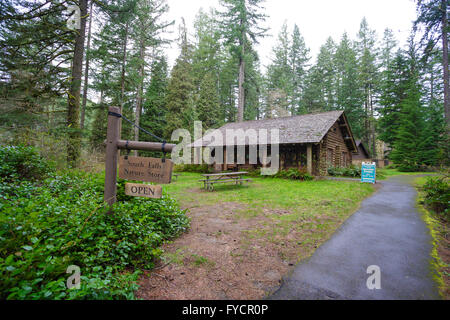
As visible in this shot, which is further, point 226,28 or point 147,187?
point 226,28

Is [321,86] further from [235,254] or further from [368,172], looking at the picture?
[235,254]

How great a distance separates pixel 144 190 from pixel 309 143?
12721 millimetres

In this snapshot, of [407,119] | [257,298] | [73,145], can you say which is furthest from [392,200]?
[407,119]

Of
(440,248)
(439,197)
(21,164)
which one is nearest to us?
(440,248)

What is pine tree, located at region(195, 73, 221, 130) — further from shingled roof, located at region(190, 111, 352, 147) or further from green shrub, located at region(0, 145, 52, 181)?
green shrub, located at region(0, 145, 52, 181)

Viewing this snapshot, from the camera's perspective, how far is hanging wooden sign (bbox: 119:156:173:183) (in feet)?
9.54

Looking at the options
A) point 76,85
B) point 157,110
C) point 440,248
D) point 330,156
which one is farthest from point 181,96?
point 440,248

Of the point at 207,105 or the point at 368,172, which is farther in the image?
the point at 207,105

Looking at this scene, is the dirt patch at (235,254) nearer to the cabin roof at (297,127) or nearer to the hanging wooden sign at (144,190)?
the hanging wooden sign at (144,190)

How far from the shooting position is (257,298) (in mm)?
2426

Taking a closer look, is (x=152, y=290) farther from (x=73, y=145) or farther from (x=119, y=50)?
(x=119, y=50)

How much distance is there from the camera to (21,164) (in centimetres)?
467

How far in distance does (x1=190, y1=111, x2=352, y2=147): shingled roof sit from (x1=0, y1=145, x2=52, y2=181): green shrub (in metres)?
12.7

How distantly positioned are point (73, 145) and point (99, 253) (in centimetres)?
627
